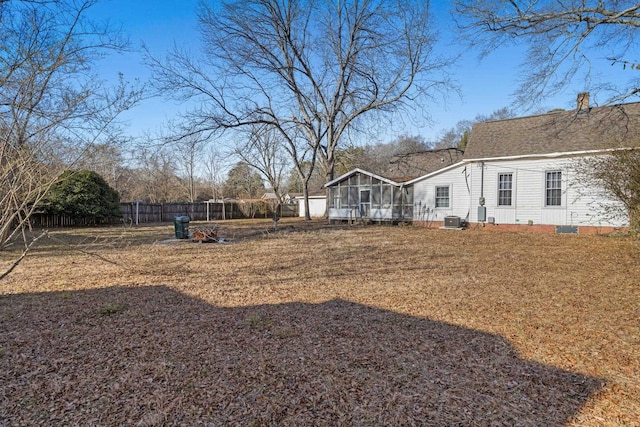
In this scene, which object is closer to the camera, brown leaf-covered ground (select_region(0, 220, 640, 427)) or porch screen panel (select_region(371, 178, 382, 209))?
brown leaf-covered ground (select_region(0, 220, 640, 427))

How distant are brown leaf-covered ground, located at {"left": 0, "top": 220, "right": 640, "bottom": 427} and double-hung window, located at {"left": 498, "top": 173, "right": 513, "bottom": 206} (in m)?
8.27

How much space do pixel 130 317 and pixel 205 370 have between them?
2.05 meters

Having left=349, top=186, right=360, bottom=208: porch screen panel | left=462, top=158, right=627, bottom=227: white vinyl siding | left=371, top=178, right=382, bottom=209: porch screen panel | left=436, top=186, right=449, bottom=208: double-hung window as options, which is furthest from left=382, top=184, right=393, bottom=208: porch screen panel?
left=462, top=158, right=627, bottom=227: white vinyl siding

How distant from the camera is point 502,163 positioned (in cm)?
1568

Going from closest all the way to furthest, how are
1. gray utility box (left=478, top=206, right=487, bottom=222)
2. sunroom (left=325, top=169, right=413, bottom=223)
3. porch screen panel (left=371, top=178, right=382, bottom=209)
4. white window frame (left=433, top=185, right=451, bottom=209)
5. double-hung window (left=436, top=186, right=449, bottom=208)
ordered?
1. gray utility box (left=478, top=206, right=487, bottom=222)
2. white window frame (left=433, top=185, right=451, bottom=209)
3. double-hung window (left=436, top=186, right=449, bottom=208)
4. sunroom (left=325, top=169, right=413, bottom=223)
5. porch screen panel (left=371, top=178, right=382, bottom=209)

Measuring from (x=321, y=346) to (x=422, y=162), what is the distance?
71.5 feet

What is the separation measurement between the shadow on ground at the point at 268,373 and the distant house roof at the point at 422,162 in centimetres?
1914

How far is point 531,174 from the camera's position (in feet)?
49.2

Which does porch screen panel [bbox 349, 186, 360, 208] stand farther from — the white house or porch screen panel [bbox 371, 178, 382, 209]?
the white house

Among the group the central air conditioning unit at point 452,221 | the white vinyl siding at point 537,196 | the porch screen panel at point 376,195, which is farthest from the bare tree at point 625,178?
the porch screen panel at point 376,195

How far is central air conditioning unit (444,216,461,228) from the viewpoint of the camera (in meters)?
16.5

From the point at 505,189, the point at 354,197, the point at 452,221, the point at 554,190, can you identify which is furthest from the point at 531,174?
the point at 354,197

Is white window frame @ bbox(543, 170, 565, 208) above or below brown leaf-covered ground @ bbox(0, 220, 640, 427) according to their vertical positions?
above

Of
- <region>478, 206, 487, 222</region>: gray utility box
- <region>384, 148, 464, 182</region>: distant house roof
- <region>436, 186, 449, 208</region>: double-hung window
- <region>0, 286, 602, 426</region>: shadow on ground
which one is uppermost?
<region>384, 148, 464, 182</region>: distant house roof
